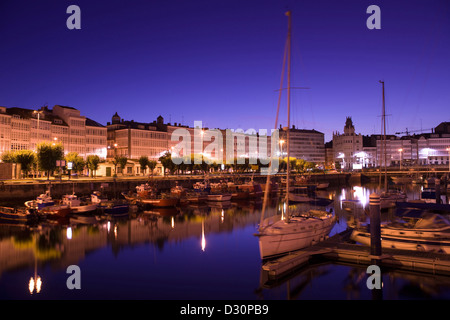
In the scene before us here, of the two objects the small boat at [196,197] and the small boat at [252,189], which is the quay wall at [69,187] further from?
the small boat at [252,189]

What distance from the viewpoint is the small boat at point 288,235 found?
70.1 ft

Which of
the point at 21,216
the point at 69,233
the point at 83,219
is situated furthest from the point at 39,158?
the point at 69,233

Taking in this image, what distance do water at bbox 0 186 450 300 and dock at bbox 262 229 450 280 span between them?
0.50 meters

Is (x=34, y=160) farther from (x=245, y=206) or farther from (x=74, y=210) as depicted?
(x=245, y=206)

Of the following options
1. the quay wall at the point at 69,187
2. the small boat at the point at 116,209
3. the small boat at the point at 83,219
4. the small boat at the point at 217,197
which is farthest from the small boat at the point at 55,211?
the small boat at the point at 217,197

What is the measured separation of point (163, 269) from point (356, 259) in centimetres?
1166

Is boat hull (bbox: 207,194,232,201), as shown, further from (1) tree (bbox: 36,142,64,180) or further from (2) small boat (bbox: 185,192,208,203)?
(1) tree (bbox: 36,142,64,180)

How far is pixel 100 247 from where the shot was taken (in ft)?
91.2

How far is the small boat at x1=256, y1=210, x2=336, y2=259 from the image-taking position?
70.1 feet

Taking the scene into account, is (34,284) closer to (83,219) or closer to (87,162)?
(83,219)

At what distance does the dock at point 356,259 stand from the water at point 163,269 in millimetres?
499

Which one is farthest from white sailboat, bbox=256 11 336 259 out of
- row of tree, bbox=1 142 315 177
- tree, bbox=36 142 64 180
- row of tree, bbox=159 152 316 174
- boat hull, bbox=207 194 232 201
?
row of tree, bbox=159 152 316 174

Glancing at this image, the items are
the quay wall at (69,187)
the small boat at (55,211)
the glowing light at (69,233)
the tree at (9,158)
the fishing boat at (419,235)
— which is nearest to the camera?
the fishing boat at (419,235)

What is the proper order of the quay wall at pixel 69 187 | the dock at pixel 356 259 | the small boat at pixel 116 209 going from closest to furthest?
the dock at pixel 356 259, the small boat at pixel 116 209, the quay wall at pixel 69 187
